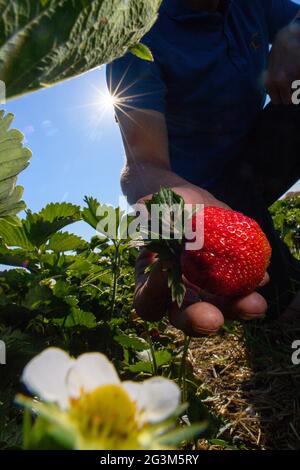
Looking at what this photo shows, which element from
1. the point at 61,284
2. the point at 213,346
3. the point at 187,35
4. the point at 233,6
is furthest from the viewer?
the point at 233,6

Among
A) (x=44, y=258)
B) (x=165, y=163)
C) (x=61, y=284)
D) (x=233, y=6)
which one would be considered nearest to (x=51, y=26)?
(x=61, y=284)

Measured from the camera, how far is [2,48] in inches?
13.4

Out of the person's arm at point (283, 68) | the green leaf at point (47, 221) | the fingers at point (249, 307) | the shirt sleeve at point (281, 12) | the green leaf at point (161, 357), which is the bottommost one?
the green leaf at point (161, 357)

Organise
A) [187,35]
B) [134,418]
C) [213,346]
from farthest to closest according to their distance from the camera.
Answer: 1. [187,35]
2. [213,346]
3. [134,418]

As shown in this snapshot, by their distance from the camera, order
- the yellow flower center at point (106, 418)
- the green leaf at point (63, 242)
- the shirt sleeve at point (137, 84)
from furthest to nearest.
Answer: the shirt sleeve at point (137, 84) < the green leaf at point (63, 242) < the yellow flower center at point (106, 418)

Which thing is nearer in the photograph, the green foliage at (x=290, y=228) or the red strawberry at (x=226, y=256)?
the red strawberry at (x=226, y=256)

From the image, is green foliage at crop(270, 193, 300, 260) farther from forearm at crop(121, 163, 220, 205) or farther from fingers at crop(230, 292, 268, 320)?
fingers at crop(230, 292, 268, 320)

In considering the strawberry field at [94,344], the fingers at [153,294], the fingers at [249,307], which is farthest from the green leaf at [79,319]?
the fingers at [249,307]

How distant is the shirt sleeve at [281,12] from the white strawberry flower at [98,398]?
3085mm

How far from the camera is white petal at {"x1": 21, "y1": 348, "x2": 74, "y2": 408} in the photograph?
0.17 metres

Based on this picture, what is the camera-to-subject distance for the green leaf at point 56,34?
0.34 meters

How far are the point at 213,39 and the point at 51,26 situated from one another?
7.70 ft

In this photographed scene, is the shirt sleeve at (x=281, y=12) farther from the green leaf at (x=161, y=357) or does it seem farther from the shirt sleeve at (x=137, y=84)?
the green leaf at (x=161, y=357)

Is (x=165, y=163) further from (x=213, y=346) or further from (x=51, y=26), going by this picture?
(x=51, y=26)
